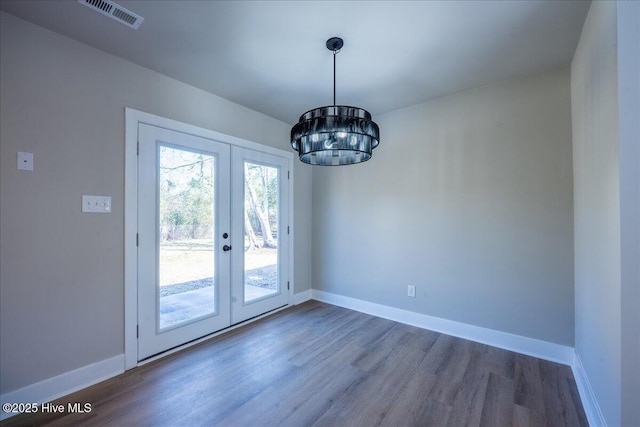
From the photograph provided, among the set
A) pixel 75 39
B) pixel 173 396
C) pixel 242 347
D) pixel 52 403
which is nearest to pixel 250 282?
pixel 242 347

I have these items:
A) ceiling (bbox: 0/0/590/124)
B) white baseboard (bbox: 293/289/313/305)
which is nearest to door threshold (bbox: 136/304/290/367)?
white baseboard (bbox: 293/289/313/305)

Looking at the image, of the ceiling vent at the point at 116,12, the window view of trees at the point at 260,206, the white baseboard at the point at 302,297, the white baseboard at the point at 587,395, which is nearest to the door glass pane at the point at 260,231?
the window view of trees at the point at 260,206

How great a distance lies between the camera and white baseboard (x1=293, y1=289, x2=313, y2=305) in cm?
390

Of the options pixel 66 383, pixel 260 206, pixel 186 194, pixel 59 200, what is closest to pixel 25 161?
pixel 59 200

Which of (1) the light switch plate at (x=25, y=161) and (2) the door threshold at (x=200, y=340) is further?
(2) the door threshold at (x=200, y=340)

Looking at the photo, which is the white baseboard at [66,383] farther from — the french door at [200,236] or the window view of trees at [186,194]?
the window view of trees at [186,194]

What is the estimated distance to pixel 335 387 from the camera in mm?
2025

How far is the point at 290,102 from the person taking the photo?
10.2 feet

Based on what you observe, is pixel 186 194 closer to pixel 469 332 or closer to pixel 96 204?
pixel 96 204

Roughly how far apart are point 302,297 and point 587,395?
3033 millimetres

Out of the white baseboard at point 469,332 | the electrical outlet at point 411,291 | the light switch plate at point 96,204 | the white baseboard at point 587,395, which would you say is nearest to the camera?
the white baseboard at point 587,395

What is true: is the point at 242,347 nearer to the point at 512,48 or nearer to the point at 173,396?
the point at 173,396

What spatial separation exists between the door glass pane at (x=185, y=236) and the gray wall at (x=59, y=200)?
1.15ft

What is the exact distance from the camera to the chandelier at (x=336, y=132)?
1.63 metres
